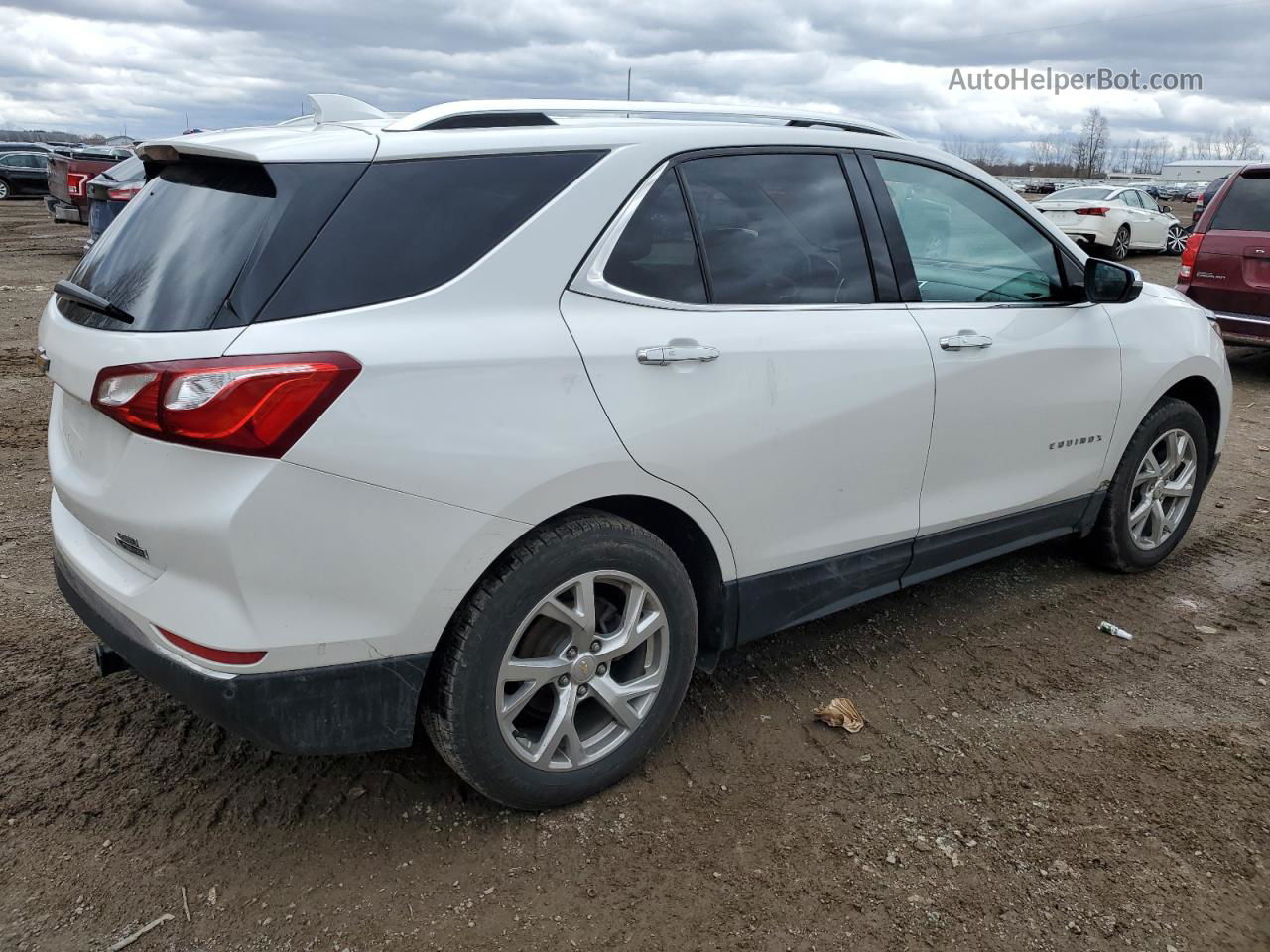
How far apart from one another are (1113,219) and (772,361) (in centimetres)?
2049

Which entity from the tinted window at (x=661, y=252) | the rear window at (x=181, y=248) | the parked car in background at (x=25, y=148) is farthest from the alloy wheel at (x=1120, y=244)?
the parked car in background at (x=25, y=148)

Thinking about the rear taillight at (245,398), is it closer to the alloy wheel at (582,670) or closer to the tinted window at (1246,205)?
the alloy wheel at (582,670)

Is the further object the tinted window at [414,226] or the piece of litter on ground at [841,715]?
the piece of litter on ground at [841,715]

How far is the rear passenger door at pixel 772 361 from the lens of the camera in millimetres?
2682

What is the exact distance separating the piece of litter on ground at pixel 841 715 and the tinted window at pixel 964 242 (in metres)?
1.38

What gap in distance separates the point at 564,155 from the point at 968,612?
2575mm

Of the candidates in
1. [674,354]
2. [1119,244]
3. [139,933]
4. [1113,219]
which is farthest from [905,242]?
[1119,244]

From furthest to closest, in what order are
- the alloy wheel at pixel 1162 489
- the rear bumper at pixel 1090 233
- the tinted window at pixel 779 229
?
the rear bumper at pixel 1090 233
the alloy wheel at pixel 1162 489
the tinted window at pixel 779 229

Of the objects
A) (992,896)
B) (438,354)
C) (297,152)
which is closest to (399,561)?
(438,354)

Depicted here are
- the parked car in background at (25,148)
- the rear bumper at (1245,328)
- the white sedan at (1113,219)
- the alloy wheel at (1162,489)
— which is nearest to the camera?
the alloy wheel at (1162,489)

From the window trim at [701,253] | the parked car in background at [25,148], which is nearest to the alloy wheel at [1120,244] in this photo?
the window trim at [701,253]

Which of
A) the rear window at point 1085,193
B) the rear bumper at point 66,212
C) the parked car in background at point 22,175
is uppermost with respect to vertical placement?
the rear window at point 1085,193

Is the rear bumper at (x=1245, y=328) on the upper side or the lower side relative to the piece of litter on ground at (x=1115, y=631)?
upper

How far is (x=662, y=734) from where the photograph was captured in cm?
313
